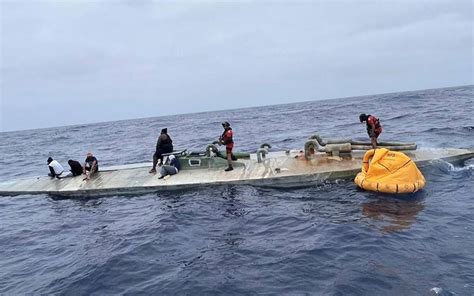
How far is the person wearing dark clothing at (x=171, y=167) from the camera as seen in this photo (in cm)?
1644

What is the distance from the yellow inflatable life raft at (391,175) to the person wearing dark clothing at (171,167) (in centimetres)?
756

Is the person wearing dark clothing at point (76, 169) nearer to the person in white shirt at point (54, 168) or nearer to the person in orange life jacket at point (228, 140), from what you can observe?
the person in white shirt at point (54, 168)

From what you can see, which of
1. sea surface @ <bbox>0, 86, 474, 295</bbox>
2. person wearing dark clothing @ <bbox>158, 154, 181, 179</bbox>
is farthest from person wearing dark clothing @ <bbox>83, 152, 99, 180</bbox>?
person wearing dark clothing @ <bbox>158, 154, 181, 179</bbox>

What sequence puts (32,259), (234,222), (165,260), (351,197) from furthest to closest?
(351,197)
(234,222)
(32,259)
(165,260)

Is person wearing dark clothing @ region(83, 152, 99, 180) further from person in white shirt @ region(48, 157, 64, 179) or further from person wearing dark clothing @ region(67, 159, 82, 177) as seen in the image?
person in white shirt @ region(48, 157, 64, 179)

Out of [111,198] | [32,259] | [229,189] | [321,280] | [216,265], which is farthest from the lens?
[111,198]

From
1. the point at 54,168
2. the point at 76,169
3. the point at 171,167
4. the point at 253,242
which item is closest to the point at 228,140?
the point at 171,167

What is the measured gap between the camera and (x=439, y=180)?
13828mm

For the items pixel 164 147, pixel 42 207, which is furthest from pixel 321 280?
pixel 42 207

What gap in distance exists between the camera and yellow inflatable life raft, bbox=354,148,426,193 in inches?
485

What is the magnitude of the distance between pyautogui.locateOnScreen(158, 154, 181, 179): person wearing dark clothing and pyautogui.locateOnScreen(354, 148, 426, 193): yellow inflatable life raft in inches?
298

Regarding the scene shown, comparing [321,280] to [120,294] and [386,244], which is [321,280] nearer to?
[386,244]

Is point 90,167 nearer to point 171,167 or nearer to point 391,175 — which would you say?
point 171,167

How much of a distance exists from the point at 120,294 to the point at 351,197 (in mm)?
7742
